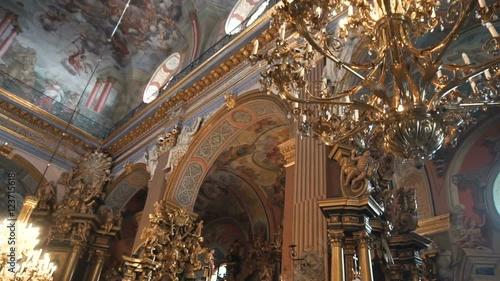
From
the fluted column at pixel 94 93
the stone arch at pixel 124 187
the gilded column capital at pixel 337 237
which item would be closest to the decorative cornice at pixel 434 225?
the gilded column capital at pixel 337 237

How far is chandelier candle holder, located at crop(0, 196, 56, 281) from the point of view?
22.2 feet

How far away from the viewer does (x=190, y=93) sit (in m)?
9.23

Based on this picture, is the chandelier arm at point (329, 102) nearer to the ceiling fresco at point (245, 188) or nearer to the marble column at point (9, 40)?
the ceiling fresco at point (245, 188)

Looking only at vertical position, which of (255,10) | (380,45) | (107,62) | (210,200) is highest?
(107,62)

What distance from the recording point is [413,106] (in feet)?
10.4

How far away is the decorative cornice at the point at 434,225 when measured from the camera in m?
8.34

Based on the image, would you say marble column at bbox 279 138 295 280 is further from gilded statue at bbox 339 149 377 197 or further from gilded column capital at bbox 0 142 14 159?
gilded column capital at bbox 0 142 14 159

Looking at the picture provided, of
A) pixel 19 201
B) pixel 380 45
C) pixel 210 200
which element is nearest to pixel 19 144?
pixel 19 201

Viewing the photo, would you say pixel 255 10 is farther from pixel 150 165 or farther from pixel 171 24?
pixel 150 165

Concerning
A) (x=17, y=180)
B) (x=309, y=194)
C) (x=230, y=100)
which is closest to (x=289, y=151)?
(x=309, y=194)

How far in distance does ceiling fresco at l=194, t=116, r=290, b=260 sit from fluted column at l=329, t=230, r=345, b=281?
411 cm

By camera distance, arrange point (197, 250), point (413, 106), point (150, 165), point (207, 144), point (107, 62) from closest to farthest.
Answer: point (413, 106), point (197, 250), point (207, 144), point (150, 165), point (107, 62)

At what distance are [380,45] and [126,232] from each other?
10.7 metres

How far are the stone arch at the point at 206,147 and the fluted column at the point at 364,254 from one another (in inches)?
153
